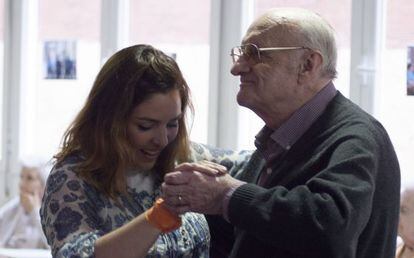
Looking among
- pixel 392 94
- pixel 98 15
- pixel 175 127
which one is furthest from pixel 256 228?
pixel 98 15

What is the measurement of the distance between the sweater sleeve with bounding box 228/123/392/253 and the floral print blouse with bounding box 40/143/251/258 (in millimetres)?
389

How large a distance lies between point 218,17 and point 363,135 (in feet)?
8.97

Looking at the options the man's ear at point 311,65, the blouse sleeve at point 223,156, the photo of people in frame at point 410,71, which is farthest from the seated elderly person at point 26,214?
the man's ear at point 311,65

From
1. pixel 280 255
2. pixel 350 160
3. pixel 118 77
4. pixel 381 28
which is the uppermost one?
pixel 381 28

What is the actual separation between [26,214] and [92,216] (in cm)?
258

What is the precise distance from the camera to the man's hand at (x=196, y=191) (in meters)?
1.59

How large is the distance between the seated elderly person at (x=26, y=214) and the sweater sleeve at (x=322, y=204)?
2849 millimetres

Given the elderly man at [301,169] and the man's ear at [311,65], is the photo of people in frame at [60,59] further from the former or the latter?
the man's ear at [311,65]

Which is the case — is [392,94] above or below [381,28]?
below

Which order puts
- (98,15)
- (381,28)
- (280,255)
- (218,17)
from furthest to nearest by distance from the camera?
(98,15), (218,17), (381,28), (280,255)

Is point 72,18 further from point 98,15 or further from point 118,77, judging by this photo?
point 118,77

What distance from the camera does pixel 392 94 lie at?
3.80m

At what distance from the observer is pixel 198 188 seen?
5.32 feet

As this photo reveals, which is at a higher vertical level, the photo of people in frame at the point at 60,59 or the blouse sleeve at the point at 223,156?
the photo of people in frame at the point at 60,59
